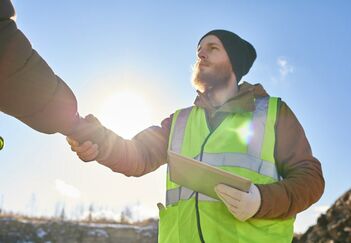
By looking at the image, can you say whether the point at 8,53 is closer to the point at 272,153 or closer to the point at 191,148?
the point at 191,148

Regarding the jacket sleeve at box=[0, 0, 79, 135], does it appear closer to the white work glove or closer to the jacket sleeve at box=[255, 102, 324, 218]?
the white work glove

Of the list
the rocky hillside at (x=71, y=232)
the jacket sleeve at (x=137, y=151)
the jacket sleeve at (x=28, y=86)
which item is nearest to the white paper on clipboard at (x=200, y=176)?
the jacket sleeve at (x=137, y=151)

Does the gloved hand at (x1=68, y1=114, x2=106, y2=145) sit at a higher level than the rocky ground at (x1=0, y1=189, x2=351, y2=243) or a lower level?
lower

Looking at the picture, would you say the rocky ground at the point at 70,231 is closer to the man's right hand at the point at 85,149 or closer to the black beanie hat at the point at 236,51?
the black beanie hat at the point at 236,51

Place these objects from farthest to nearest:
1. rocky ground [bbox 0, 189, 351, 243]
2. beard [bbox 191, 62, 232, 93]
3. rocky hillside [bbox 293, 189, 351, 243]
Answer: rocky ground [bbox 0, 189, 351, 243]
rocky hillside [bbox 293, 189, 351, 243]
beard [bbox 191, 62, 232, 93]

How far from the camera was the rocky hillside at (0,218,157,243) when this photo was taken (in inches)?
507

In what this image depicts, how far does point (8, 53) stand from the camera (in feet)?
4.71

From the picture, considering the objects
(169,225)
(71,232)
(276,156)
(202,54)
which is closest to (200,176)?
(169,225)

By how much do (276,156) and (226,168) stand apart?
12.0 inches

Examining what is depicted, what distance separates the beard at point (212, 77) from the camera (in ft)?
9.97

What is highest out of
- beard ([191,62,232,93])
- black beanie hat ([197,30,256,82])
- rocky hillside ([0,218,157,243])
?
rocky hillside ([0,218,157,243])

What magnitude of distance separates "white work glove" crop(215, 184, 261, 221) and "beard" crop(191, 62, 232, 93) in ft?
3.27

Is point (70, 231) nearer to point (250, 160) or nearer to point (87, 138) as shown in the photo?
point (250, 160)

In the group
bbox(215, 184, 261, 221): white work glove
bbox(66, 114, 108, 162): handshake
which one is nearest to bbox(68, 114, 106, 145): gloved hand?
bbox(66, 114, 108, 162): handshake
